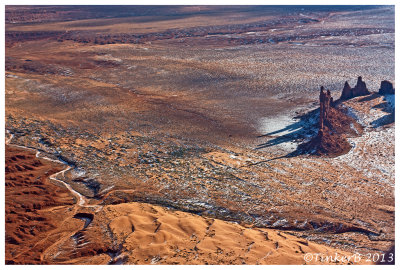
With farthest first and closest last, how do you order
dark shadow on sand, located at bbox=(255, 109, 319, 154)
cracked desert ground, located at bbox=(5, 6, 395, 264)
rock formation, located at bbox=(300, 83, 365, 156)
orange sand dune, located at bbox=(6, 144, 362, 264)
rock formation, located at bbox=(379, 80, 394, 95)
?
rock formation, located at bbox=(379, 80, 394, 95) → dark shadow on sand, located at bbox=(255, 109, 319, 154) → rock formation, located at bbox=(300, 83, 365, 156) → cracked desert ground, located at bbox=(5, 6, 395, 264) → orange sand dune, located at bbox=(6, 144, 362, 264)

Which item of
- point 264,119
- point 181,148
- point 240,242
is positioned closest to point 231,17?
point 264,119

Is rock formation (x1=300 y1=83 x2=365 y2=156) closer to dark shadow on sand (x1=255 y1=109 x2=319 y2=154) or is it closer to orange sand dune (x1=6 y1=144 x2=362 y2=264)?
dark shadow on sand (x1=255 y1=109 x2=319 y2=154)

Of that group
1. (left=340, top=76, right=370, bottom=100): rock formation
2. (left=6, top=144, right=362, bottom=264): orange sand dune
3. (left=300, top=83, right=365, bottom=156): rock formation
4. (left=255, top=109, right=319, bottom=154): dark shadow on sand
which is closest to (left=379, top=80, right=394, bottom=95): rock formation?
(left=340, top=76, right=370, bottom=100): rock formation

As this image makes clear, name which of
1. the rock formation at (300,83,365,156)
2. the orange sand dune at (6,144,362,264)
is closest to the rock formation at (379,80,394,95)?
the rock formation at (300,83,365,156)

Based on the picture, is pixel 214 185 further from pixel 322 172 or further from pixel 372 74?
pixel 372 74

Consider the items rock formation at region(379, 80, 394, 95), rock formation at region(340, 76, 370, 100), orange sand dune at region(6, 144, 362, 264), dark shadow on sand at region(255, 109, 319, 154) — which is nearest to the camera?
orange sand dune at region(6, 144, 362, 264)

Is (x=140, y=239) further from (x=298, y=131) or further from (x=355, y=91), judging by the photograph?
(x=355, y=91)

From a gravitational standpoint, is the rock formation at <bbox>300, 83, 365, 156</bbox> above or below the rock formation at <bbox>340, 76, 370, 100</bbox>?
below

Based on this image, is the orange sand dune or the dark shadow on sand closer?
the orange sand dune

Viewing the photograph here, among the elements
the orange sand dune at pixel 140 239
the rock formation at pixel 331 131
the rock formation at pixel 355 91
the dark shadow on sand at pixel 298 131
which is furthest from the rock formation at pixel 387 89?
the orange sand dune at pixel 140 239
